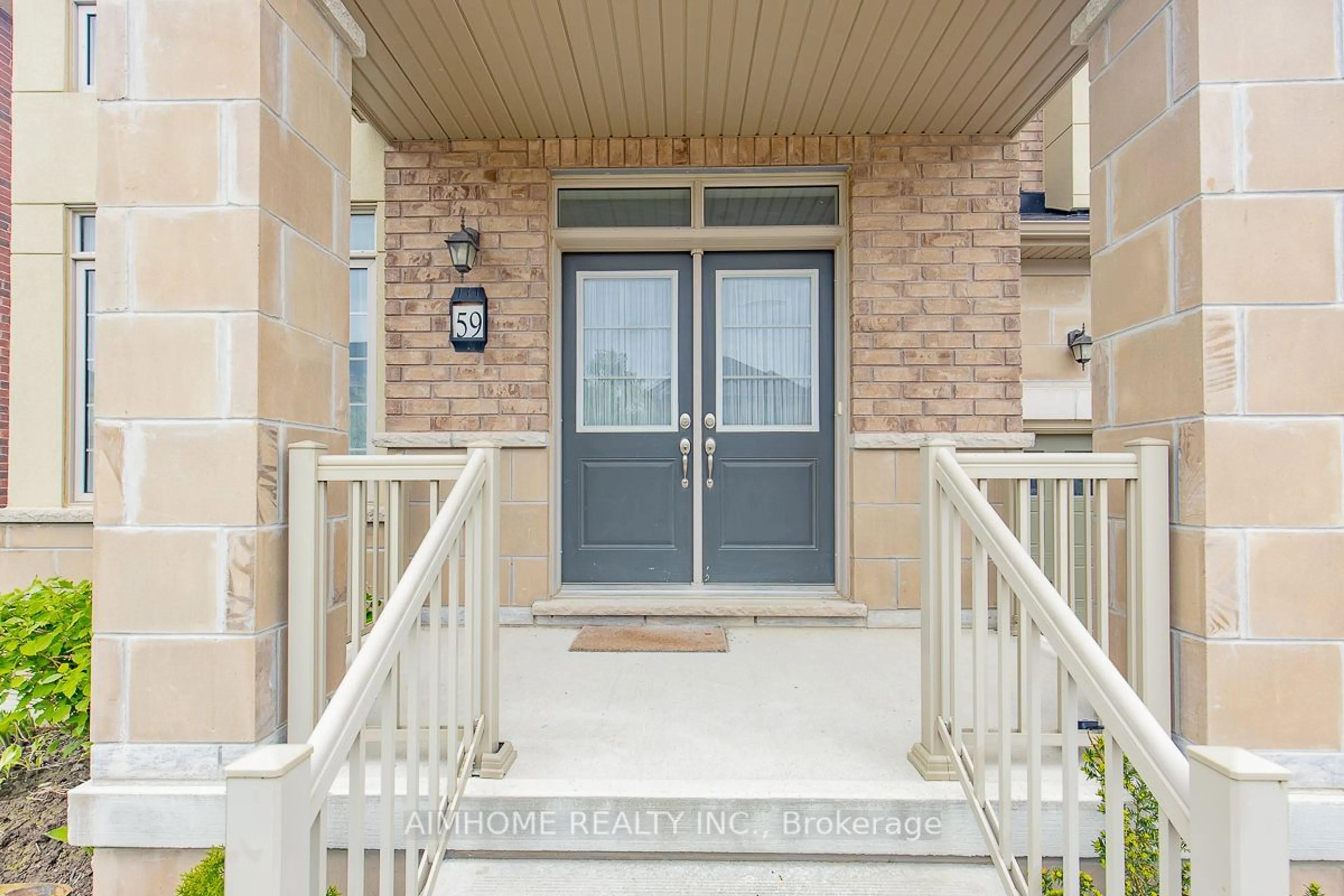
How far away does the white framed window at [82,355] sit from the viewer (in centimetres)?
412

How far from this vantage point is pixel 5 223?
14.5 ft

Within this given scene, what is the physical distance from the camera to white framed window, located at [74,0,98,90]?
4137mm

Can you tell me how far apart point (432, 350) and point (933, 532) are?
8.80ft

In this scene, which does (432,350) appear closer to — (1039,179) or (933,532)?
(933,532)

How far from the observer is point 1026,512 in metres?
1.81

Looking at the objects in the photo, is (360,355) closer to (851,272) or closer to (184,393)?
(184,393)

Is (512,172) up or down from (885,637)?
up

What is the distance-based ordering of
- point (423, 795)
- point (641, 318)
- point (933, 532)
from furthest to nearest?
point (641, 318) → point (933, 532) → point (423, 795)

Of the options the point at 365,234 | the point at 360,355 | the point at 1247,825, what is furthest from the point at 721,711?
the point at 365,234

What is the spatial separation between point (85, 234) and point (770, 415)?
410 cm

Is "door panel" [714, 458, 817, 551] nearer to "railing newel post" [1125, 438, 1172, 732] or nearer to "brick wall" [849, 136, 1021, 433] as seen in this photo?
"brick wall" [849, 136, 1021, 433]

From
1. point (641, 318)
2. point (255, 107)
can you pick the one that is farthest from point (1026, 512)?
point (641, 318)

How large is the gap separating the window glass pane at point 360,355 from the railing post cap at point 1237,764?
395 centimetres

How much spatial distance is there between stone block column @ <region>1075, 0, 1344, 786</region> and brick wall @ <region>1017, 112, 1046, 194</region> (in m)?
2.81
